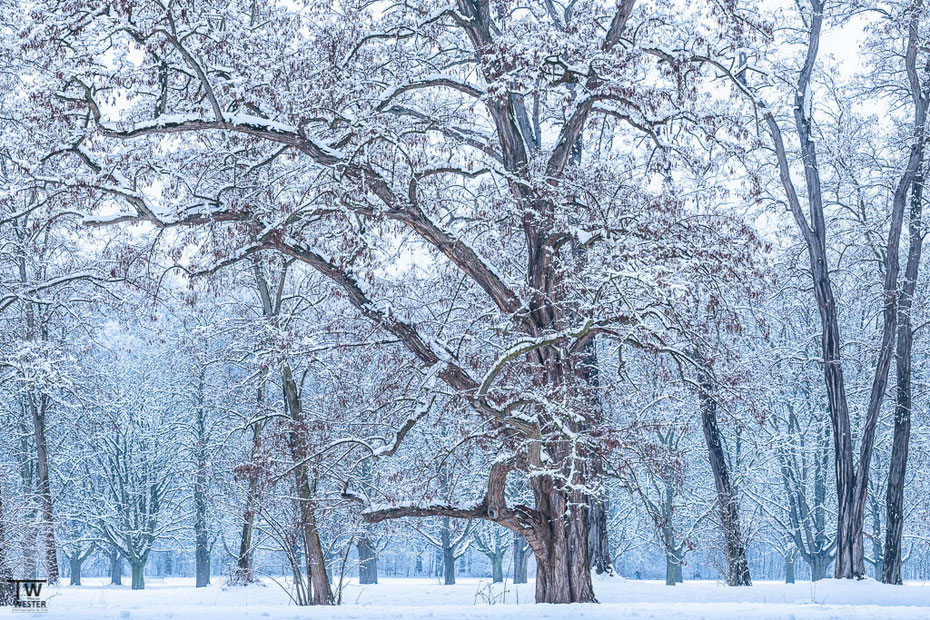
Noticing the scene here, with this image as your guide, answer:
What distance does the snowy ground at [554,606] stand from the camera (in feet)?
30.9

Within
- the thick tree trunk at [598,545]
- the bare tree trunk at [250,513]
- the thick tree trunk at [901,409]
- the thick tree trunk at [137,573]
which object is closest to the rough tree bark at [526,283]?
the bare tree trunk at [250,513]

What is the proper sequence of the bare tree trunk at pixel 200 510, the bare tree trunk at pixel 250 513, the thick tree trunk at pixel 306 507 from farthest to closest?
the bare tree trunk at pixel 200 510 → the thick tree trunk at pixel 306 507 → the bare tree trunk at pixel 250 513

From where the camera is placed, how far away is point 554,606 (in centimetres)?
1075

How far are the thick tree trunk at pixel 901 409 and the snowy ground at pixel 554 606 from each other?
1.02m

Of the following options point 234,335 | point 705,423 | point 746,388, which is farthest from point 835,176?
point 234,335

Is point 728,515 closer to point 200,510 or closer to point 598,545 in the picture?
point 598,545

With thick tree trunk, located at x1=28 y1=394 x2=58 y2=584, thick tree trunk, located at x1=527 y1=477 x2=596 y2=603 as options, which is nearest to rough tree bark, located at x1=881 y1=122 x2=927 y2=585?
thick tree trunk, located at x1=527 y1=477 x2=596 y2=603

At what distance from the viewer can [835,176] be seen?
800 inches

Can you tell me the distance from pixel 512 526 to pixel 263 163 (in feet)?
18.0

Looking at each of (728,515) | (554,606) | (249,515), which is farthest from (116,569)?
(554,606)

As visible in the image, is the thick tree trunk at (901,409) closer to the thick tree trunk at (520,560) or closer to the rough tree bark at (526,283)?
the rough tree bark at (526,283)

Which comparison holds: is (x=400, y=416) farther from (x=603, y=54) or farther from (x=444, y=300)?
(x=603, y=54)

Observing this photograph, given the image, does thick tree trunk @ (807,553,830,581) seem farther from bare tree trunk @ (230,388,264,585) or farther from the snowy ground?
bare tree trunk @ (230,388,264,585)

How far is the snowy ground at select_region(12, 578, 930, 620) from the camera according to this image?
9.41 m
